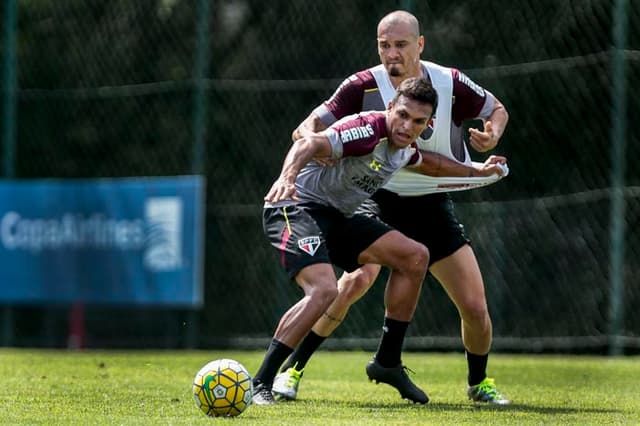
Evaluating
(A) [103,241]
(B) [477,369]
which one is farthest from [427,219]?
(A) [103,241]

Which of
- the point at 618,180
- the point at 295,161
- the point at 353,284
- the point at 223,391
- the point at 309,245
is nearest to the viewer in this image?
the point at 223,391

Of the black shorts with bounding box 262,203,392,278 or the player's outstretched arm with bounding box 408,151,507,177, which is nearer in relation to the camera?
the black shorts with bounding box 262,203,392,278

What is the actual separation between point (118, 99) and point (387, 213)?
24.4ft

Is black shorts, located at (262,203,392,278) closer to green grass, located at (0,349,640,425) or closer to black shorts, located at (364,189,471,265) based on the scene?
black shorts, located at (364,189,471,265)

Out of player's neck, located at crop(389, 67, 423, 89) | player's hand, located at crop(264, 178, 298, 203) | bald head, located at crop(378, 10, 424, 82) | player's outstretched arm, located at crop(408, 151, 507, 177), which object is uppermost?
bald head, located at crop(378, 10, 424, 82)

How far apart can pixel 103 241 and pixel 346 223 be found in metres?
6.72

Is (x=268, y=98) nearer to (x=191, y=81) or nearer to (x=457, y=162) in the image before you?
(x=191, y=81)

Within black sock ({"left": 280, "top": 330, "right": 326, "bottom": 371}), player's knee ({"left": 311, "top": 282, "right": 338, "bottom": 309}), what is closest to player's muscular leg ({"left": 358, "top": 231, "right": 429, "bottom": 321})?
player's knee ({"left": 311, "top": 282, "right": 338, "bottom": 309})

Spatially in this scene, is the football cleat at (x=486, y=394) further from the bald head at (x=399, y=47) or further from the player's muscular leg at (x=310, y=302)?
the bald head at (x=399, y=47)

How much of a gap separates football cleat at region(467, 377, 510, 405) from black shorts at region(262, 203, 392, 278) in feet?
3.32

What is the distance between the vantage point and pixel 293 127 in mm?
13656

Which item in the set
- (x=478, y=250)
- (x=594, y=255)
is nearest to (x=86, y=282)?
(x=478, y=250)

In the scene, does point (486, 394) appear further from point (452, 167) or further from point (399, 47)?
point (399, 47)

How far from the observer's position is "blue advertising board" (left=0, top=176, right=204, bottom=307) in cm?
1309
